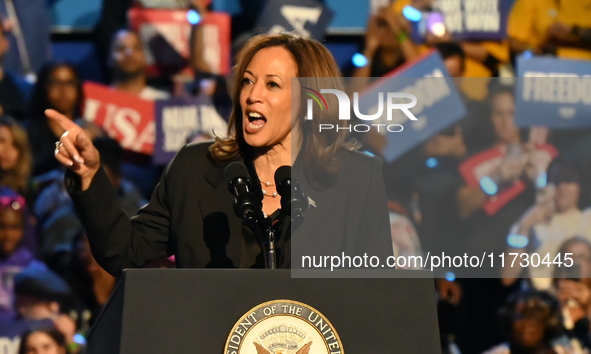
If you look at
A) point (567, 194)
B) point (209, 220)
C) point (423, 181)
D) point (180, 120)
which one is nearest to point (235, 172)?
point (209, 220)

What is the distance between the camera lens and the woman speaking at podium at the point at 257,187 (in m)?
1.71

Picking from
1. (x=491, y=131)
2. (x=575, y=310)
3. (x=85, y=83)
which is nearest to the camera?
(x=491, y=131)

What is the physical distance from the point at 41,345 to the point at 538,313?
2078 mm

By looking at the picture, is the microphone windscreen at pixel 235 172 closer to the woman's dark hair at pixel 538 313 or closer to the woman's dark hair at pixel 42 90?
the woman's dark hair at pixel 538 313

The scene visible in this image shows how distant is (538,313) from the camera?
157 inches

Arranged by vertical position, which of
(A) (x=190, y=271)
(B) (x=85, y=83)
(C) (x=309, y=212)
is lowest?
(A) (x=190, y=271)

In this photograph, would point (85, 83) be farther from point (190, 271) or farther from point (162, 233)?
point (190, 271)

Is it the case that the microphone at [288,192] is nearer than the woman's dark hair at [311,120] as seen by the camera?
Yes

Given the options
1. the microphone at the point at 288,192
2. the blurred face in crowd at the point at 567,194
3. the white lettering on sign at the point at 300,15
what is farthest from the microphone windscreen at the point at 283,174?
the white lettering on sign at the point at 300,15

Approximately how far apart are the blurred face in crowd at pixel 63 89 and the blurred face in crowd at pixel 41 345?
1.15 m

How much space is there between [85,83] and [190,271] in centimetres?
328

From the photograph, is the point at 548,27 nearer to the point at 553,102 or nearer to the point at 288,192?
the point at 553,102

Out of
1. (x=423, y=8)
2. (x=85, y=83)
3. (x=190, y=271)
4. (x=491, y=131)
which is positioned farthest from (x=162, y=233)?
(x=423, y=8)

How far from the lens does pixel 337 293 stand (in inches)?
56.5
